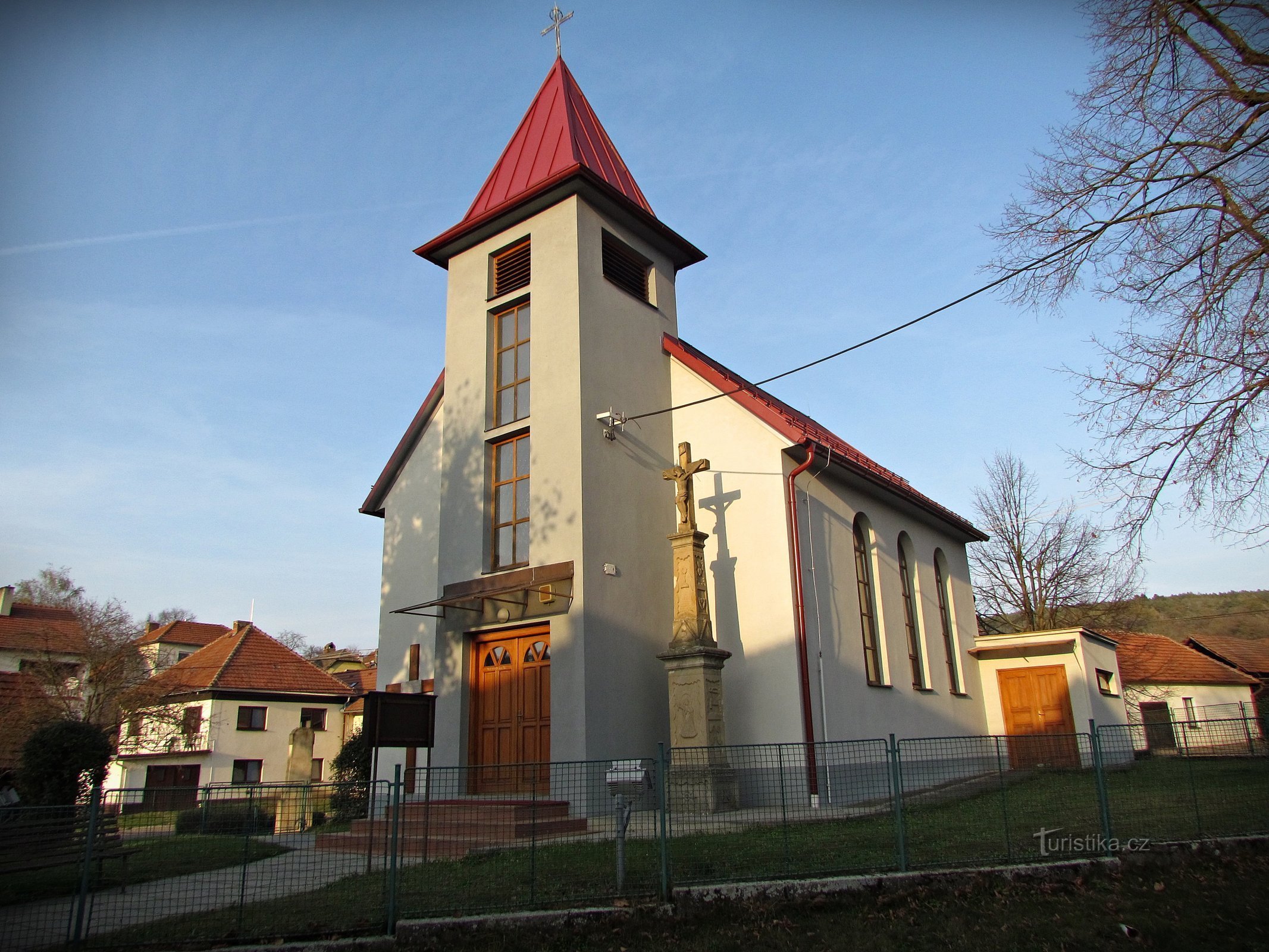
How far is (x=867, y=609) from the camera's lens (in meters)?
17.5

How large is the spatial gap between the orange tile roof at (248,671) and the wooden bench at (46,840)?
82.9 feet

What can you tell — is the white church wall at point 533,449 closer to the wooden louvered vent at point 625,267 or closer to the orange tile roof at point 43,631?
the wooden louvered vent at point 625,267

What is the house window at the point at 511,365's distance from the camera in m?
16.1

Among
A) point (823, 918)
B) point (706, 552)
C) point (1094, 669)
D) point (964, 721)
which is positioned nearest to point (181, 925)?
point (823, 918)

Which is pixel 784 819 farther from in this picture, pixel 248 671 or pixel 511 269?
pixel 248 671

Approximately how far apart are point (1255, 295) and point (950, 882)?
22.7 ft

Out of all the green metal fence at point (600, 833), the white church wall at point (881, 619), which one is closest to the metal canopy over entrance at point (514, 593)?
the green metal fence at point (600, 833)

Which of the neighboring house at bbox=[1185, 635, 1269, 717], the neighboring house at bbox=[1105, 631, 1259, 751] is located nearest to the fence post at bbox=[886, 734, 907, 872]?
the neighboring house at bbox=[1105, 631, 1259, 751]

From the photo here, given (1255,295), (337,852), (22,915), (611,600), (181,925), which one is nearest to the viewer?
(181,925)

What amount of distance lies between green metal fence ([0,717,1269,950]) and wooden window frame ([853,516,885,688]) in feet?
15.5

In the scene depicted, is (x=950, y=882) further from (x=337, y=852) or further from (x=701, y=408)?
(x=701, y=408)

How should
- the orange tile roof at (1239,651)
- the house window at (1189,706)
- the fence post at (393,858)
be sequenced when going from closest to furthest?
the fence post at (393,858)
the house window at (1189,706)
the orange tile roof at (1239,651)

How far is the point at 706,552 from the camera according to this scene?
625 inches

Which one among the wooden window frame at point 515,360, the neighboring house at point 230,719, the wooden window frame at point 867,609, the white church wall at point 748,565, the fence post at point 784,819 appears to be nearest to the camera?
the fence post at point 784,819
